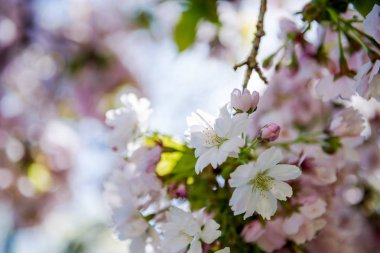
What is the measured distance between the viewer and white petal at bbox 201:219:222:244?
61 cm

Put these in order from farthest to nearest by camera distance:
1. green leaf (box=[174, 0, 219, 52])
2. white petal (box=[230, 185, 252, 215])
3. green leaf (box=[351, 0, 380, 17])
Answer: green leaf (box=[174, 0, 219, 52]), green leaf (box=[351, 0, 380, 17]), white petal (box=[230, 185, 252, 215])

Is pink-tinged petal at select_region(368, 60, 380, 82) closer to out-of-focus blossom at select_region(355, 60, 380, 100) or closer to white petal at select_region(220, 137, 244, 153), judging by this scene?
out-of-focus blossom at select_region(355, 60, 380, 100)

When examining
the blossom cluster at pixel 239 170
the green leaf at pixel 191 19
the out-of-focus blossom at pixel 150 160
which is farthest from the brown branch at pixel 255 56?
the green leaf at pixel 191 19

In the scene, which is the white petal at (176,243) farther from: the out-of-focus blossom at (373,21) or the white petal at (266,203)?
the out-of-focus blossom at (373,21)

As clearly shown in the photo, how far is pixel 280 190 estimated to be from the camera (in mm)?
591

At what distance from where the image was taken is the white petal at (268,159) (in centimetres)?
58

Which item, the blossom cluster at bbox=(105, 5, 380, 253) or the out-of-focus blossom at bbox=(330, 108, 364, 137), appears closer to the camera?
the blossom cluster at bbox=(105, 5, 380, 253)

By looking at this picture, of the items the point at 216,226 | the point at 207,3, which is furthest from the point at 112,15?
the point at 216,226

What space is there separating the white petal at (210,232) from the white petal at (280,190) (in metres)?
0.08

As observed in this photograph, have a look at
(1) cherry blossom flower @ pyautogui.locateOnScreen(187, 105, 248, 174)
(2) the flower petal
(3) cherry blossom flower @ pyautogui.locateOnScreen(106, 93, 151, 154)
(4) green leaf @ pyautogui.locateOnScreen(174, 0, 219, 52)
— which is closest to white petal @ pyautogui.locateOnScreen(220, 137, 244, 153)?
(1) cherry blossom flower @ pyautogui.locateOnScreen(187, 105, 248, 174)

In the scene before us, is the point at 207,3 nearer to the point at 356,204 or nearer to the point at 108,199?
the point at 108,199

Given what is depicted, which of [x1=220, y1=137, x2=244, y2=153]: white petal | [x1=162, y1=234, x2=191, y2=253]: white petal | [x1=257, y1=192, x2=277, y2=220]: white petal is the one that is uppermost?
[x1=220, y1=137, x2=244, y2=153]: white petal

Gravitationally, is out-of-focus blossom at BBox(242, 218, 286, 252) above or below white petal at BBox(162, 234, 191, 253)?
below

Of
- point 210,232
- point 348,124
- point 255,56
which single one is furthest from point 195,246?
point 348,124
